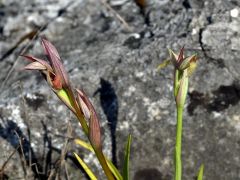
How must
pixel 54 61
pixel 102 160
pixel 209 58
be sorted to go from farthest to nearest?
pixel 209 58 < pixel 102 160 < pixel 54 61

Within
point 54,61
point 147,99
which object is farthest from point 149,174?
point 54,61

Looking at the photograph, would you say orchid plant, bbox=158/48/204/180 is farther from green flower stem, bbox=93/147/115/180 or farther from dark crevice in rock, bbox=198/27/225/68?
dark crevice in rock, bbox=198/27/225/68

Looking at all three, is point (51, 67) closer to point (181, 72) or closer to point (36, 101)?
point (181, 72)

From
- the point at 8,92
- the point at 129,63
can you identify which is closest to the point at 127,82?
the point at 129,63

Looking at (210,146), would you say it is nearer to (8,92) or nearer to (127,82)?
(127,82)

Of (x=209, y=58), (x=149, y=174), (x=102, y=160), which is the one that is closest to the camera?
(x=102, y=160)

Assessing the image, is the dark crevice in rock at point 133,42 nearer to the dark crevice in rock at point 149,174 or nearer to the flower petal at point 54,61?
the dark crevice in rock at point 149,174

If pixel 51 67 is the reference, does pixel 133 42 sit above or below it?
below
